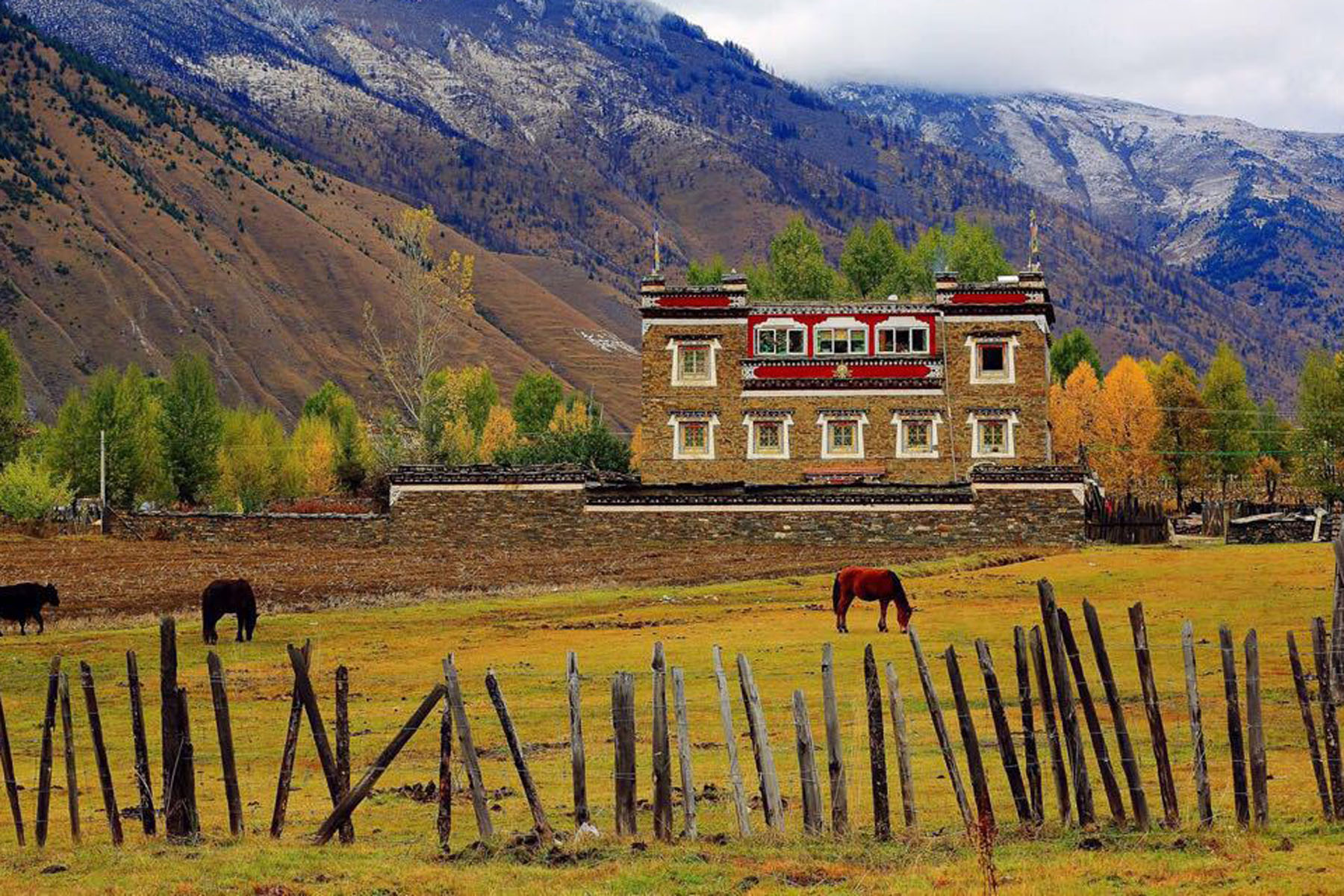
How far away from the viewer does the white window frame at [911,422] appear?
9675 cm

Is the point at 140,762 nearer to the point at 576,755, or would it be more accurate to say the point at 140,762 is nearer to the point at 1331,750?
the point at 576,755

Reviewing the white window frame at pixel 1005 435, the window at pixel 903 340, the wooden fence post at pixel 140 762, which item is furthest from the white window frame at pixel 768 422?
the wooden fence post at pixel 140 762

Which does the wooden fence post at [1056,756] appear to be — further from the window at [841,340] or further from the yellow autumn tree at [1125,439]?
the yellow autumn tree at [1125,439]

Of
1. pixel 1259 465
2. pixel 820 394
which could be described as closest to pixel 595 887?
pixel 820 394

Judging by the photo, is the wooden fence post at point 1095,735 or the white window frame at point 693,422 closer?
the wooden fence post at point 1095,735

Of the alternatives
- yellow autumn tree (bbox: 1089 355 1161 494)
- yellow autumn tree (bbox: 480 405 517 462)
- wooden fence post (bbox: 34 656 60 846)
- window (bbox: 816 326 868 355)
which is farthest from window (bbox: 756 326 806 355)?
wooden fence post (bbox: 34 656 60 846)

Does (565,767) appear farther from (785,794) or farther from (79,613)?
(79,613)

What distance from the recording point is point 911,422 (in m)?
97.1

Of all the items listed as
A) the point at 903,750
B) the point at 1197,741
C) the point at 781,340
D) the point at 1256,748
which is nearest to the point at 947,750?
the point at 903,750

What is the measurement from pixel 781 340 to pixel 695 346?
4624 mm

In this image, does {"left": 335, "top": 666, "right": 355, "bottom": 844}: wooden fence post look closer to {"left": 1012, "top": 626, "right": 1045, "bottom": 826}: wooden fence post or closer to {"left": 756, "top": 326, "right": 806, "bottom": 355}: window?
{"left": 1012, "top": 626, "right": 1045, "bottom": 826}: wooden fence post

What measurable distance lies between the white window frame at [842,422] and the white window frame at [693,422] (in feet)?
18.7

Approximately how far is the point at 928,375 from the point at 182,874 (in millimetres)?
78931

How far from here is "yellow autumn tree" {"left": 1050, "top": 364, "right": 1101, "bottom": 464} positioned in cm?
12800
